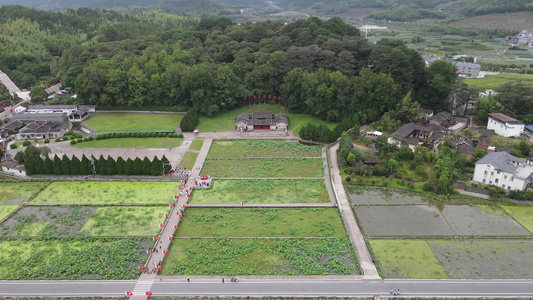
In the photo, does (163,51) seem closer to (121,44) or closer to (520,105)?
(121,44)

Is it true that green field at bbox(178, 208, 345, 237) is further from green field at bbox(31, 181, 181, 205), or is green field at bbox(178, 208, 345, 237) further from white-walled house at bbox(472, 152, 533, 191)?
white-walled house at bbox(472, 152, 533, 191)

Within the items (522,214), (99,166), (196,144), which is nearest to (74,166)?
(99,166)

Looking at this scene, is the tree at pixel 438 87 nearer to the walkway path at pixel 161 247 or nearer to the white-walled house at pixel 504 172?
the white-walled house at pixel 504 172

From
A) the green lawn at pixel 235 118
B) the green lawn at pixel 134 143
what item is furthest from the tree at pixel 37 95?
A: the green lawn at pixel 235 118

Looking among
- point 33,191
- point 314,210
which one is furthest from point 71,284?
point 314,210

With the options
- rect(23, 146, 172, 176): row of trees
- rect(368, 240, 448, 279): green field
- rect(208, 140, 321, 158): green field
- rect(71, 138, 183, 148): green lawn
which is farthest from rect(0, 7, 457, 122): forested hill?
rect(368, 240, 448, 279): green field

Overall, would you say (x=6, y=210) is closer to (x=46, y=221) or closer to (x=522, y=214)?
(x=46, y=221)
